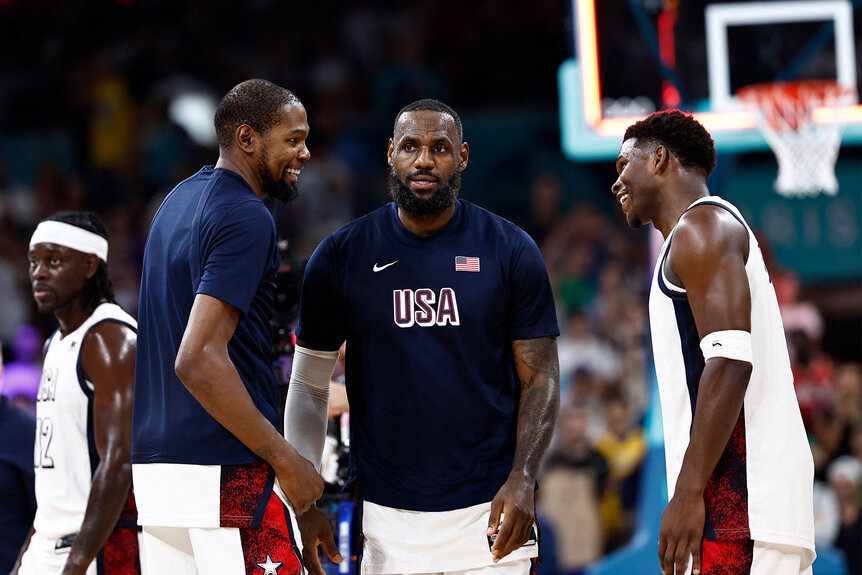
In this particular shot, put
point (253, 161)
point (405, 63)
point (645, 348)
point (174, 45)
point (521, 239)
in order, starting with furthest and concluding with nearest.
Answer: point (174, 45), point (405, 63), point (645, 348), point (521, 239), point (253, 161)

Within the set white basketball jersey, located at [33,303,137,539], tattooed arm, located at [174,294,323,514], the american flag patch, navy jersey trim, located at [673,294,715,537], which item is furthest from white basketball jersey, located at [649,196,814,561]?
white basketball jersey, located at [33,303,137,539]

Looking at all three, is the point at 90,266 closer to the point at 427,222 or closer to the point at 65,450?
the point at 65,450

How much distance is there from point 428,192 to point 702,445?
1.37 meters

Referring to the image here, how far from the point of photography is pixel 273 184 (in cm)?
409

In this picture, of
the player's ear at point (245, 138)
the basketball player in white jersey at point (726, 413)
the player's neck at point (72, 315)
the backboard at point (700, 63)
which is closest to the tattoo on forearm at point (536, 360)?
the basketball player in white jersey at point (726, 413)

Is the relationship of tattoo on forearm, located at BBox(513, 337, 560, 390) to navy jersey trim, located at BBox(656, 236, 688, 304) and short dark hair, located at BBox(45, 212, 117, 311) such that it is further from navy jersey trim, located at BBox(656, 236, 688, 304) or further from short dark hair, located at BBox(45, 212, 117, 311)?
short dark hair, located at BBox(45, 212, 117, 311)

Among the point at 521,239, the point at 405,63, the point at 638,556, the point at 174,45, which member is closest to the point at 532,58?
the point at 405,63

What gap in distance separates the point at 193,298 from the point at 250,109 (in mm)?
718

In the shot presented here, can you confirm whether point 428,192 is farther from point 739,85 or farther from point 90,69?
point 90,69

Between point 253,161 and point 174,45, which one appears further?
point 174,45

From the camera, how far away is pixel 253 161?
4.05m

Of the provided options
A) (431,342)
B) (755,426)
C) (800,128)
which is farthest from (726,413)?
(800,128)

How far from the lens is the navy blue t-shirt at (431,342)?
4137mm

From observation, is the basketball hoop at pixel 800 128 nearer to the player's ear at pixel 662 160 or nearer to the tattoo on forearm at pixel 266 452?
the player's ear at pixel 662 160
